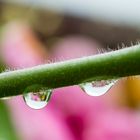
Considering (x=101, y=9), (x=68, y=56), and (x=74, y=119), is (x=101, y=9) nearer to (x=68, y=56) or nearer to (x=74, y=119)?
(x=68, y=56)

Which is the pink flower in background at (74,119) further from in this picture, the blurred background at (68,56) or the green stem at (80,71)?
the green stem at (80,71)

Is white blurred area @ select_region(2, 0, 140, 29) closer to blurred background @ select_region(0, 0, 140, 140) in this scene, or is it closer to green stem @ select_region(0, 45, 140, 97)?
blurred background @ select_region(0, 0, 140, 140)

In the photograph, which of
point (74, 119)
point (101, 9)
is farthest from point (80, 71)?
point (101, 9)

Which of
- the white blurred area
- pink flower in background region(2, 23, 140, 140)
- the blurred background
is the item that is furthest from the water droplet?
the white blurred area

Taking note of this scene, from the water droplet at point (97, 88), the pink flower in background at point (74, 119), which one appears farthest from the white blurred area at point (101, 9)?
the water droplet at point (97, 88)

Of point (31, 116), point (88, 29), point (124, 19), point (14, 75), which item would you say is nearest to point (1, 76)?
point (14, 75)
